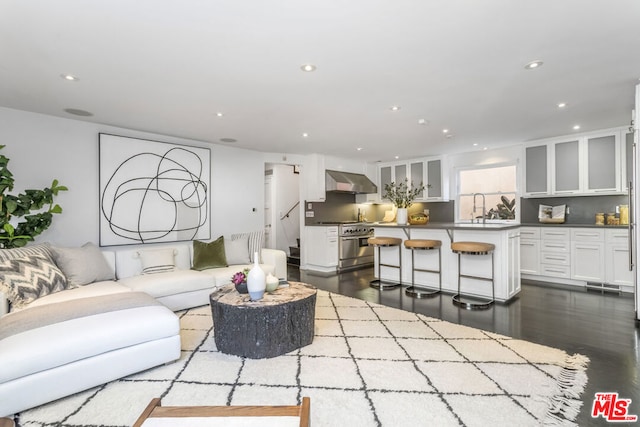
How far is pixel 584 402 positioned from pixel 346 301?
2.62 meters

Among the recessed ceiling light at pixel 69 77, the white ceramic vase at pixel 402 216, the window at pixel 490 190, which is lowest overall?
the white ceramic vase at pixel 402 216

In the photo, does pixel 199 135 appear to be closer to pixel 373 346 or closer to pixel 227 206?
pixel 227 206

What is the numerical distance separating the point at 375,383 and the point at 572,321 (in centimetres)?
262

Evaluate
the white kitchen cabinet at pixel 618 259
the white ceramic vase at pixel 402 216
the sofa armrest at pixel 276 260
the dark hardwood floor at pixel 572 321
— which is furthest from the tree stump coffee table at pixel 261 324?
the white kitchen cabinet at pixel 618 259

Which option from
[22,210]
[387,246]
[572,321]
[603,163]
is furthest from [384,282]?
[22,210]

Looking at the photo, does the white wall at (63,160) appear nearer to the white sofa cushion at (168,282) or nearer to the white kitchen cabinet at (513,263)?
the white sofa cushion at (168,282)

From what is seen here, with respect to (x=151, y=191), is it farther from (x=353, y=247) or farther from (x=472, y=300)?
(x=472, y=300)

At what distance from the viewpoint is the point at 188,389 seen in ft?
6.97

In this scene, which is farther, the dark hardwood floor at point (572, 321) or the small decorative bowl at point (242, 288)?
the small decorative bowl at point (242, 288)

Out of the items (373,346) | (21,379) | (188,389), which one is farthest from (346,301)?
(21,379)

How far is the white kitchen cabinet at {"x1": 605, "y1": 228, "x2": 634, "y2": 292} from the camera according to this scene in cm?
454

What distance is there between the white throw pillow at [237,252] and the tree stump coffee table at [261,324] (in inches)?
74.6

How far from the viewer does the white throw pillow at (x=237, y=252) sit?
465 cm

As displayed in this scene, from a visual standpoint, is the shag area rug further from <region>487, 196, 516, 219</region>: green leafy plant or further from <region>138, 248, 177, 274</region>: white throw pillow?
<region>487, 196, 516, 219</region>: green leafy plant
